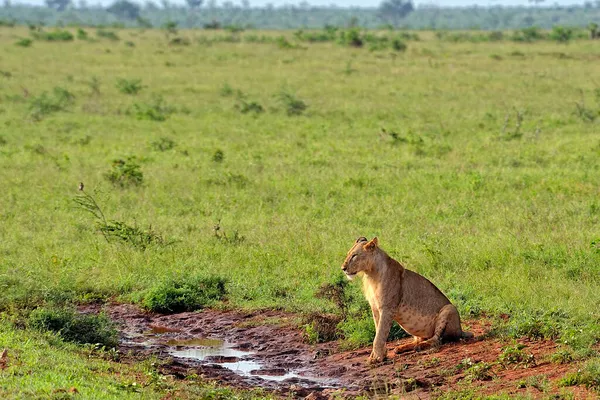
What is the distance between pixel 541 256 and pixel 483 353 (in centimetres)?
290

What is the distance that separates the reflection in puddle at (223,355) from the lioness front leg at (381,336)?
23.2 inches

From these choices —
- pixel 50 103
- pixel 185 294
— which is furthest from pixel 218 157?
pixel 50 103

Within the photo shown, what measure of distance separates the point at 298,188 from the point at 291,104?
332 inches

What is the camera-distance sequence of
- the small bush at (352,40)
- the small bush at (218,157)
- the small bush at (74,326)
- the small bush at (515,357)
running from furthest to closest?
the small bush at (352,40) → the small bush at (218,157) → the small bush at (74,326) → the small bush at (515,357)

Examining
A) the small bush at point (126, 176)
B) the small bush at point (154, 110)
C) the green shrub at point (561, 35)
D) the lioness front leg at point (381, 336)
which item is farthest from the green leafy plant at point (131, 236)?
the green shrub at point (561, 35)

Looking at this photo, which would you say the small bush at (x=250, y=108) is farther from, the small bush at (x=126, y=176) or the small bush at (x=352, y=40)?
the small bush at (x=352, y=40)

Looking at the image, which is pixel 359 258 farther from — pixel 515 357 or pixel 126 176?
pixel 126 176

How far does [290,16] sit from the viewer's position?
126 metres

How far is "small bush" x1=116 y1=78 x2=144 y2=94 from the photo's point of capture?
960 inches

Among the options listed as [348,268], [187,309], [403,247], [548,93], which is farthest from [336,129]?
[348,268]

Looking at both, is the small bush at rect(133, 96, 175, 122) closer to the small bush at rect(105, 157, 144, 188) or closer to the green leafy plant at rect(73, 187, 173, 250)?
the small bush at rect(105, 157, 144, 188)

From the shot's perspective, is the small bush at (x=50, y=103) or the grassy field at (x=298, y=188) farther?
the small bush at (x=50, y=103)

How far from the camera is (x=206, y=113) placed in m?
21.5

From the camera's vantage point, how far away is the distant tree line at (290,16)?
106m
